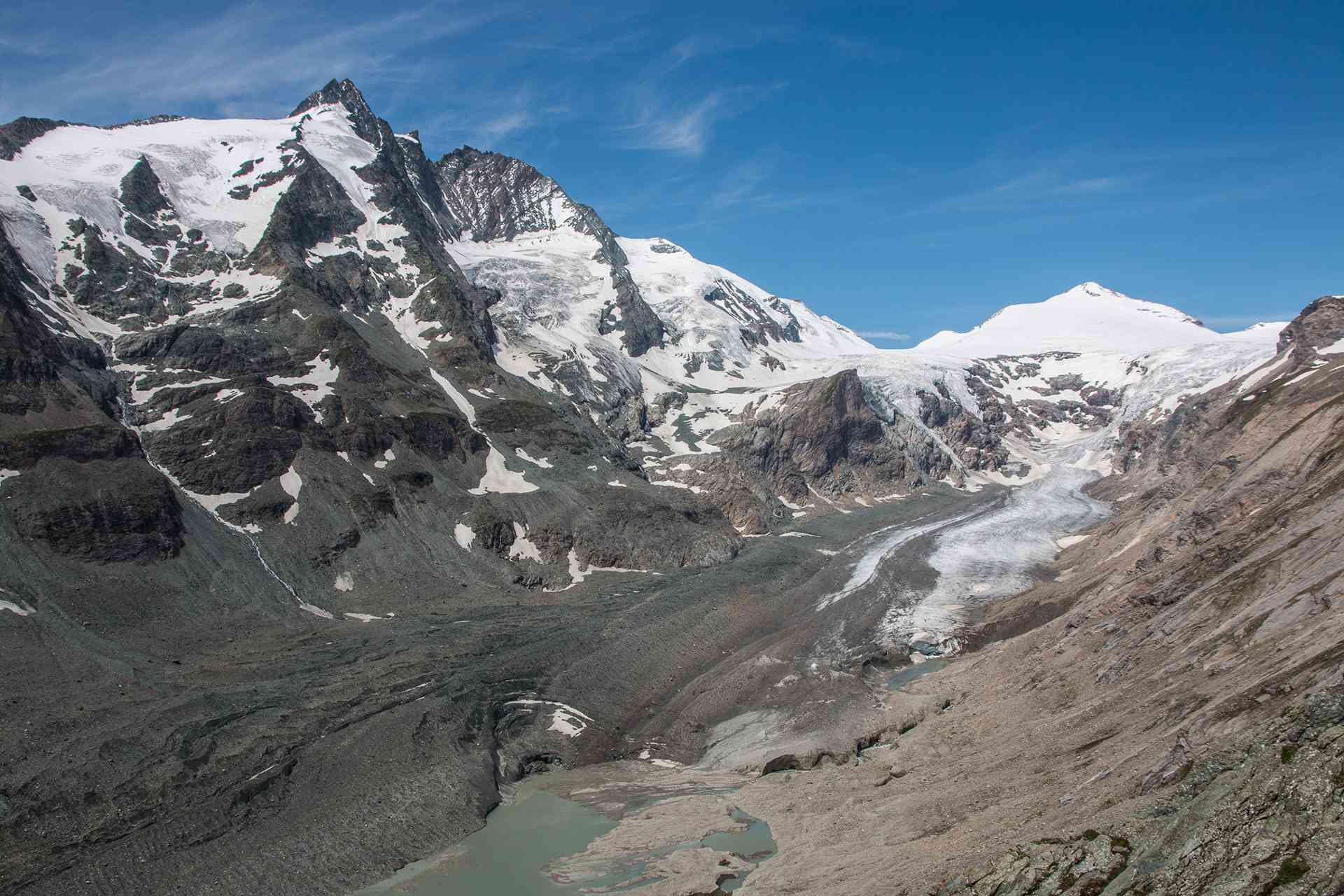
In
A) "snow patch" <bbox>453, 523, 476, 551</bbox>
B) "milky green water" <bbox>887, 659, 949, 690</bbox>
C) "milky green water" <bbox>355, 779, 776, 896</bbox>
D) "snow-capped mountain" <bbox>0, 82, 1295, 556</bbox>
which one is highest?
"snow-capped mountain" <bbox>0, 82, 1295, 556</bbox>

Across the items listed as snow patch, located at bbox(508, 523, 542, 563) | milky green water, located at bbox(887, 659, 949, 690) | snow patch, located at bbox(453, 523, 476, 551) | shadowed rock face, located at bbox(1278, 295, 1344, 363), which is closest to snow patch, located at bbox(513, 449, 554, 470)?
snow patch, located at bbox(508, 523, 542, 563)

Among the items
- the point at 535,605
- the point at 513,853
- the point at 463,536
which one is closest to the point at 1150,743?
the point at 513,853

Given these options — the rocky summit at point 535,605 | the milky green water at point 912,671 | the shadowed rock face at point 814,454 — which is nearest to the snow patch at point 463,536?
the rocky summit at point 535,605

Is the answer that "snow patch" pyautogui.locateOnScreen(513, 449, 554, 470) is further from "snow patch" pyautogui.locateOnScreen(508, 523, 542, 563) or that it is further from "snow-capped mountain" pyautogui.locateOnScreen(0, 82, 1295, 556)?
"snow patch" pyautogui.locateOnScreen(508, 523, 542, 563)

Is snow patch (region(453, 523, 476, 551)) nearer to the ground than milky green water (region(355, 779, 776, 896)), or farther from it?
farther from it

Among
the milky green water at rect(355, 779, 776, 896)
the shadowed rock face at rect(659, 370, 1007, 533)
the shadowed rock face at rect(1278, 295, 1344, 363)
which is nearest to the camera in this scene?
the milky green water at rect(355, 779, 776, 896)

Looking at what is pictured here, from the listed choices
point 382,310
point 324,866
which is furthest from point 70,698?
point 382,310

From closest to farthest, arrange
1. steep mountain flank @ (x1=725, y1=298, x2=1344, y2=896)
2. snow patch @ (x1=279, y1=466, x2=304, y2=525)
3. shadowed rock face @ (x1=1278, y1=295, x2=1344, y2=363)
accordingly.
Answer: steep mountain flank @ (x1=725, y1=298, x2=1344, y2=896) < snow patch @ (x1=279, y1=466, x2=304, y2=525) < shadowed rock face @ (x1=1278, y1=295, x2=1344, y2=363)

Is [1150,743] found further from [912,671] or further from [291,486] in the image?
[291,486]
